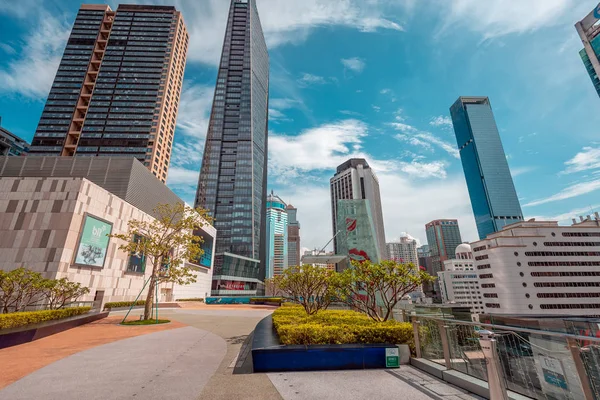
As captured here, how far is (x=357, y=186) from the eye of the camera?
432 ft

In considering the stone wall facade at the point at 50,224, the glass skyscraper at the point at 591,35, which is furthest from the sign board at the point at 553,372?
the glass skyscraper at the point at 591,35

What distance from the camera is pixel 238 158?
10112cm

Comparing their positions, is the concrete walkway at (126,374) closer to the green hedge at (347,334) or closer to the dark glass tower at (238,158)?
the green hedge at (347,334)

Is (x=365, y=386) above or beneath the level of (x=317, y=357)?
beneath

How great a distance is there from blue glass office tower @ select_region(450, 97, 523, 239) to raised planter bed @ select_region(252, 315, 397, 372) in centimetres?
17495

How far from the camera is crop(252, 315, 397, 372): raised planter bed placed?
20.1 feet

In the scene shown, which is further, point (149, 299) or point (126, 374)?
point (149, 299)

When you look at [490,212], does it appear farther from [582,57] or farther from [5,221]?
[5,221]

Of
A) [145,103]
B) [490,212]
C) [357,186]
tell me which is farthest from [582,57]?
[145,103]

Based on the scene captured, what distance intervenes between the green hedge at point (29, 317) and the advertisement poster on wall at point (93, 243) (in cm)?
1004

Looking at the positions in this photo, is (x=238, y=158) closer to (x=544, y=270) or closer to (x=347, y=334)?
(x=347, y=334)

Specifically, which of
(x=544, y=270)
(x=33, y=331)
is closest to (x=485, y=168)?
(x=544, y=270)

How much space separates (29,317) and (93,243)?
48.0ft

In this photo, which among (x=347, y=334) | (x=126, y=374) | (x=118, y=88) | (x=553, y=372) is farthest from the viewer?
(x=118, y=88)
